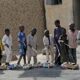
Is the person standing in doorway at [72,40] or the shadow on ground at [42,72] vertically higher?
the person standing in doorway at [72,40]

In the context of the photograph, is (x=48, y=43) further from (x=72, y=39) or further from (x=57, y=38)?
(x=72, y=39)

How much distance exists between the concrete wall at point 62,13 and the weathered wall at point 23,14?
0.44 meters

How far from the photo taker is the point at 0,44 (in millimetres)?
13430

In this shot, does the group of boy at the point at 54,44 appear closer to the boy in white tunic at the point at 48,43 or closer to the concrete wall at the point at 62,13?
the boy in white tunic at the point at 48,43

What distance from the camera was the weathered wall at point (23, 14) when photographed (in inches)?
710

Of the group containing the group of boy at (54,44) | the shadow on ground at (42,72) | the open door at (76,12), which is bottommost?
the shadow on ground at (42,72)

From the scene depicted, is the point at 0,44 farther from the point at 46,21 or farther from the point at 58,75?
the point at 46,21

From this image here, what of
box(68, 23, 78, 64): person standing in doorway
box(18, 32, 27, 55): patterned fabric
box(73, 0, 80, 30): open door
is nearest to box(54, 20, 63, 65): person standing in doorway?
box(68, 23, 78, 64): person standing in doorway

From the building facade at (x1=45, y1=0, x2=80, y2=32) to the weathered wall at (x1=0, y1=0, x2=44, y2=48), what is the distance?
459 millimetres

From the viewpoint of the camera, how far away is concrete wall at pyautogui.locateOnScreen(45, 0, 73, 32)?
55.7ft

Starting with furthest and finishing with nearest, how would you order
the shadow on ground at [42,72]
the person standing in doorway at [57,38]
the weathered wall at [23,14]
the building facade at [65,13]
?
the weathered wall at [23,14] < the building facade at [65,13] < the person standing in doorway at [57,38] < the shadow on ground at [42,72]

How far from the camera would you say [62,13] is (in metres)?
17.3

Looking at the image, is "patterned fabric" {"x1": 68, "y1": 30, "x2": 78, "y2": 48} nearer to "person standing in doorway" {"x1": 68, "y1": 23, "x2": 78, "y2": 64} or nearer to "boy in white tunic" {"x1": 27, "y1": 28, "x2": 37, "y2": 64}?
→ "person standing in doorway" {"x1": 68, "y1": 23, "x2": 78, "y2": 64}

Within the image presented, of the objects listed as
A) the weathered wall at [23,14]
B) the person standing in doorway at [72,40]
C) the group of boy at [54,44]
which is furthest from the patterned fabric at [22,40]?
the weathered wall at [23,14]
